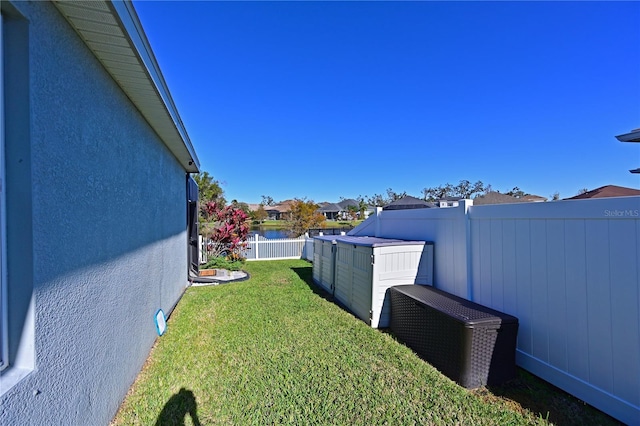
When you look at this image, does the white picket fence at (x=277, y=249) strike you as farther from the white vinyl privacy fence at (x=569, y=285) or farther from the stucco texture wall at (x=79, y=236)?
the stucco texture wall at (x=79, y=236)

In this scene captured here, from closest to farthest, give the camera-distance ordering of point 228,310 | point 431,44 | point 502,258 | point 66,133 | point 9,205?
point 9,205 < point 66,133 < point 502,258 < point 228,310 < point 431,44

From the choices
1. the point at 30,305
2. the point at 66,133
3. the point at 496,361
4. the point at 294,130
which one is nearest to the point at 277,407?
the point at 30,305

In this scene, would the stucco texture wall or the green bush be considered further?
the green bush

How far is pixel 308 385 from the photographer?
303 centimetres

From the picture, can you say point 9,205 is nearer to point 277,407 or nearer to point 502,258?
point 277,407

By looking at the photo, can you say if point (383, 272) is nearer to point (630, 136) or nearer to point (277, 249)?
point (630, 136)

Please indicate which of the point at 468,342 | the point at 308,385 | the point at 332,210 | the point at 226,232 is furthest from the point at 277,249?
the point at 332,210

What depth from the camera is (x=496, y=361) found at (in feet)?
10.5

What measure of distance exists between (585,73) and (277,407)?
394 inches

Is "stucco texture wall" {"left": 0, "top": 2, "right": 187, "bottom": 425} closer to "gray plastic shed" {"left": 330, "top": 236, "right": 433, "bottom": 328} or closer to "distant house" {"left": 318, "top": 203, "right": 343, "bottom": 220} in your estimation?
"gray plastic shed" {"left": 330, "top": 236, "right": 433, "bottom": 328}

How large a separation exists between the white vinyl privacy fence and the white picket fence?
30.0 feet

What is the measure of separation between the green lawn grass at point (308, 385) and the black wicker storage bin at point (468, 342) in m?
0.12

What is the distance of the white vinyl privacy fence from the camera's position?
98.9 inches

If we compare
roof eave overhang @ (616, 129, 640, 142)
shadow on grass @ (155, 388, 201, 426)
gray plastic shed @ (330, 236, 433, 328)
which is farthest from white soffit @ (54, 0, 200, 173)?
roof eave overhang @ (616, 129, 640, 142)
